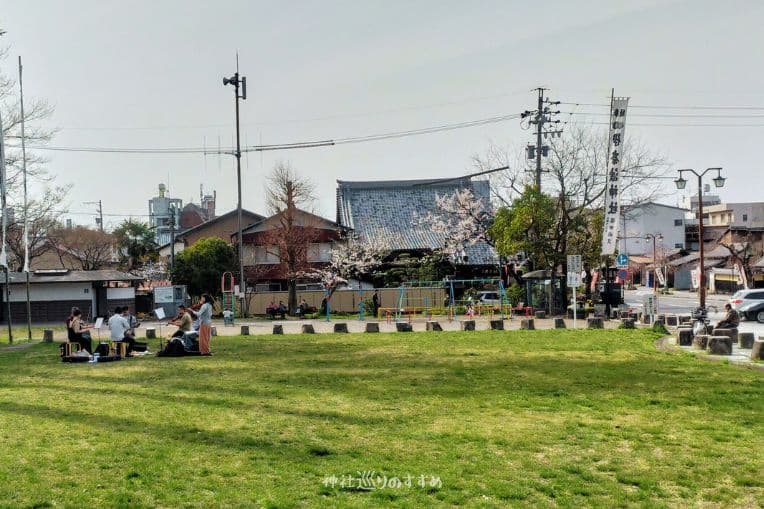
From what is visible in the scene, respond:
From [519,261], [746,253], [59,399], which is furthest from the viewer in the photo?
[746,253]

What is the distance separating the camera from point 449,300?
40000 millimetres

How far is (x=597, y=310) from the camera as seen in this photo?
3297cm

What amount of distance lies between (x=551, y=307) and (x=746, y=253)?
24.9m

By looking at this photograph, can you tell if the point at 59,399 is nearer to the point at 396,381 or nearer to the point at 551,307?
the point at 396,381

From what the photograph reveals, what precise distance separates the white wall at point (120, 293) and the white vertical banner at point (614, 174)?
26115 mm

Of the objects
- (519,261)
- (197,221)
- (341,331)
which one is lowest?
(341,331)

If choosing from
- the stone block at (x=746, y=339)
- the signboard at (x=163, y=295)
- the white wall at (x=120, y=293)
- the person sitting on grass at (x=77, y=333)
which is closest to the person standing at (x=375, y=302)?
the signboard at (x=163, y=295)

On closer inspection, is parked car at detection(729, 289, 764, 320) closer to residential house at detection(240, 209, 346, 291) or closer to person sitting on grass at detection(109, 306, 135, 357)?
residential house at detection(240, 209, 346, 291)

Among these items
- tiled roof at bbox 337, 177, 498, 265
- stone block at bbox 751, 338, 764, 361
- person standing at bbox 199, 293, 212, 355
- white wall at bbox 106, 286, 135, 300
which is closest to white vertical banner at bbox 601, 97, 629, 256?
stone block at bbox 751, 338, 764, 361

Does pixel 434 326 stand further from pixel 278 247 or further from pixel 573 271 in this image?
pixel 278 247

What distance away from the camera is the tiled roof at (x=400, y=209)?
155 ft

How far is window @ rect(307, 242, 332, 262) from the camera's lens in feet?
153

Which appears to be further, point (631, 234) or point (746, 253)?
point (631, 234)

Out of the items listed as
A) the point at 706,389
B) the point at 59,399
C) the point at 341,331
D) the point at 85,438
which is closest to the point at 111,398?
the point at 59,399
